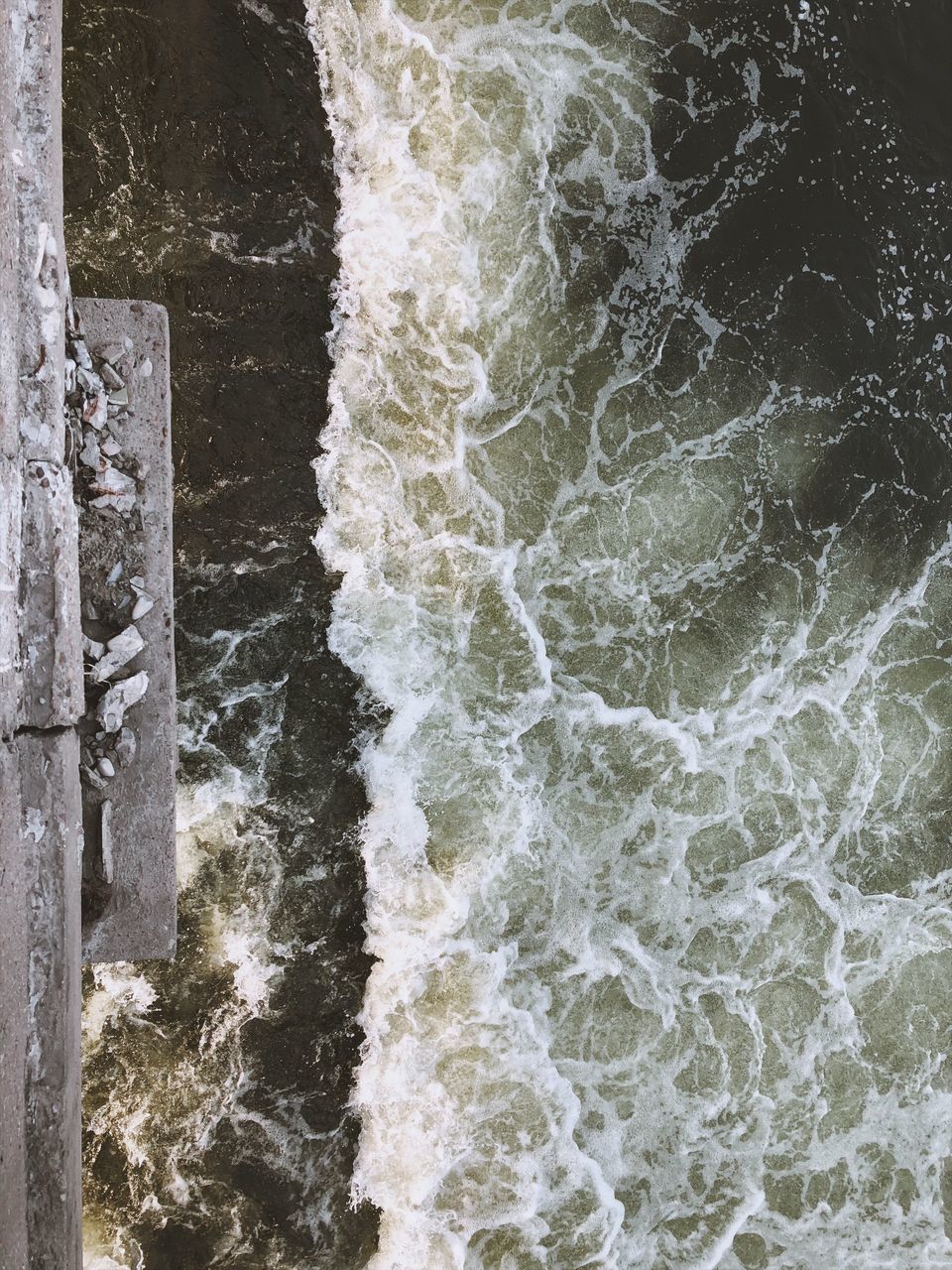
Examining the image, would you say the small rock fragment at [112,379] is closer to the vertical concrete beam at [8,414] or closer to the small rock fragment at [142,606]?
the vertical concrete beam at [8,414]

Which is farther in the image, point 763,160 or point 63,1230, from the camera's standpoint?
point 763,160

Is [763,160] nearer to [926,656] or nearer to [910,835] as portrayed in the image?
[926,656]

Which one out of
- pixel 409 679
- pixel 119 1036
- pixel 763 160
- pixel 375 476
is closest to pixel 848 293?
pixel 763 160

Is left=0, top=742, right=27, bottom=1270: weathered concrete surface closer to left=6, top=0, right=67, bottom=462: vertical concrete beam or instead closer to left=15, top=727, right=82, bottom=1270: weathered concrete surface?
left=15, top=727, right=82, bottom=1270: weathered concrete surface

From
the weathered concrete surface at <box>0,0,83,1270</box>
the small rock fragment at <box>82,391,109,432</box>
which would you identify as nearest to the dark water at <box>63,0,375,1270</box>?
the small rock fragment at <box>82,391,109,432</box>

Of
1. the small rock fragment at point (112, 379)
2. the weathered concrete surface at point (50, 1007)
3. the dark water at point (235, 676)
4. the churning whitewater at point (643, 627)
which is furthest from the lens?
the churning whitewater at point (643, 627)

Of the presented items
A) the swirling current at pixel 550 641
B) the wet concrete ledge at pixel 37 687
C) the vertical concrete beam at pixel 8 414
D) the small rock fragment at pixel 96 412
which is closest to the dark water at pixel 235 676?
the swirling current at pixel 550 641
